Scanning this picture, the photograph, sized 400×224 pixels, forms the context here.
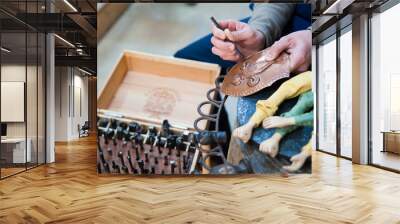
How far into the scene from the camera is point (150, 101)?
6051mm

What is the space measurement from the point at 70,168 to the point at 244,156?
3.31 m

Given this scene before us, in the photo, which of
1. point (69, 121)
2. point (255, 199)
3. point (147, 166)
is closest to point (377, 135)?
point (255, 199)

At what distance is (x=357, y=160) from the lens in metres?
7.88

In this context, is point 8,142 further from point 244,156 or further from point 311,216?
point 311,216

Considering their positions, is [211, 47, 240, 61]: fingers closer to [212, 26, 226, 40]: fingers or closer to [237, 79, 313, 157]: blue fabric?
[212, 26, 226, 40]: fingers

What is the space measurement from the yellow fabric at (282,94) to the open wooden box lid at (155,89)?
84 cm

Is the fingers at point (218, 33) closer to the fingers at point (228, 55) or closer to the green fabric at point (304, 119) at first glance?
the fingers at point (228, 55)

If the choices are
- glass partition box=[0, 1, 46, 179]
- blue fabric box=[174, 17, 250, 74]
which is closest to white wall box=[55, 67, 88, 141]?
glass partition box=[0, 1, 46, 179]

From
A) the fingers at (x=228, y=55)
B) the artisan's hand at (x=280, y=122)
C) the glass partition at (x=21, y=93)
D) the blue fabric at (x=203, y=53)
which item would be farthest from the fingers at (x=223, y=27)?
the glass partition at (x=21, y=93)

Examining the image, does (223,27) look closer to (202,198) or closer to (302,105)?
(302,105)

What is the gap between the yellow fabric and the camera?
5.88m

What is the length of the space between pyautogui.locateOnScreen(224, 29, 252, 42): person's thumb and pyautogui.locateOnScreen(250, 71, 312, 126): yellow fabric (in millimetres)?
920

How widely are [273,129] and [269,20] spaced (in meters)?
1.65

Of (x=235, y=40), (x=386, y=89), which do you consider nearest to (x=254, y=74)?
(x=235, y=40)
